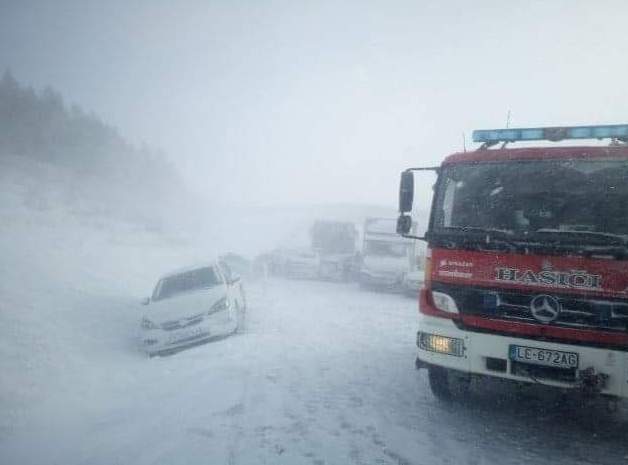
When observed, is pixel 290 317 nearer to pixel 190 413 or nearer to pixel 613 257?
pixel 190 413

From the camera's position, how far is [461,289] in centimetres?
397

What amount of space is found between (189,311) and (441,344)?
540 centimetres

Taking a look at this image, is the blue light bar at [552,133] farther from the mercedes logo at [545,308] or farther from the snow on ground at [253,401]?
the snow on ground at [253,401]

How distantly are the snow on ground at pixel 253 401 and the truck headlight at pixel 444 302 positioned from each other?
129cm

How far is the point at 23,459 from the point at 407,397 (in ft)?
14.1

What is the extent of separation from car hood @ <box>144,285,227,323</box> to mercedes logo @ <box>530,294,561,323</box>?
6.03 m

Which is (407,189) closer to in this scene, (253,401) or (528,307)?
(528,307)

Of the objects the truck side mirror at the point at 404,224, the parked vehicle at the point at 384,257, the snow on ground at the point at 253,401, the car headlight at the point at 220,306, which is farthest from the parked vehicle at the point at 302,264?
the truck side mirror at the point at 404,224

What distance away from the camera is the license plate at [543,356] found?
343cm

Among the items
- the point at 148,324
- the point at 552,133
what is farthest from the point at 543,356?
the point at 148,324

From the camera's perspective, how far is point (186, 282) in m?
8.84

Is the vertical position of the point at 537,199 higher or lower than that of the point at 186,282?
higher

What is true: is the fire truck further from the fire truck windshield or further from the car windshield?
the car windshield


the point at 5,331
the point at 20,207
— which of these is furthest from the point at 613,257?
the point at 20,207
